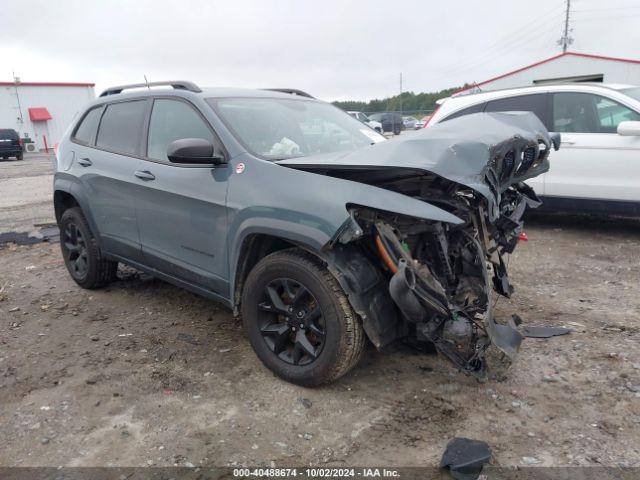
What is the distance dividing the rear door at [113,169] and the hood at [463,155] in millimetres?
1603

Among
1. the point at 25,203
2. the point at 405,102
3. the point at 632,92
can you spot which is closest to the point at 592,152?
the point at 632,92

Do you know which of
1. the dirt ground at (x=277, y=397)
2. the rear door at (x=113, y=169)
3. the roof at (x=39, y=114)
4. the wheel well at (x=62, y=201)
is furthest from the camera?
the roof at (x=39, y=114)

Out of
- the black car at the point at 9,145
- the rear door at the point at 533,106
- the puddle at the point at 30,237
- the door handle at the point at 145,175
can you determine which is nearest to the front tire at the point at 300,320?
the door handle at the point at 145,175

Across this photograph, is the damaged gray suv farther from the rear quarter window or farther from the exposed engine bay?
the rear quarter window

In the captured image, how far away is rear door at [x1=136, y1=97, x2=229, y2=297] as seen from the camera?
11.4ft

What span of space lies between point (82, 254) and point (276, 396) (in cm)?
291

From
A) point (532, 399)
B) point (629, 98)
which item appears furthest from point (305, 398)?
point (629, 98)

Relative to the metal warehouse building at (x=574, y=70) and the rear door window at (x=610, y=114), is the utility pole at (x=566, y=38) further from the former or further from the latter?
the rear door window at (x=610, y=114)

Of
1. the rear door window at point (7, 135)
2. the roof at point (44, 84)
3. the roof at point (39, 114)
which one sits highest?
the roof at point (44, 84)

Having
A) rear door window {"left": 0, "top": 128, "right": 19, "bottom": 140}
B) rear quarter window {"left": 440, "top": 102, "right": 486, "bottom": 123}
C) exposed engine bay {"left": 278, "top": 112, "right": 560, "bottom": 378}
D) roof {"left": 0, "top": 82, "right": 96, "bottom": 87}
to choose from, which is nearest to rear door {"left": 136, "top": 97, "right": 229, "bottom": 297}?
exposed engine bay {"left": 278, "top": 112, "right": 560, "bottom": 378}

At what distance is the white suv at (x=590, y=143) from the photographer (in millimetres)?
5980

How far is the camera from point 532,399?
119 inches

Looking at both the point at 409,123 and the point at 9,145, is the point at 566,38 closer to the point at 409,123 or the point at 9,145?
the point at 409,123

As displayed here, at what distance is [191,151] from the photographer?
10.7 feet
